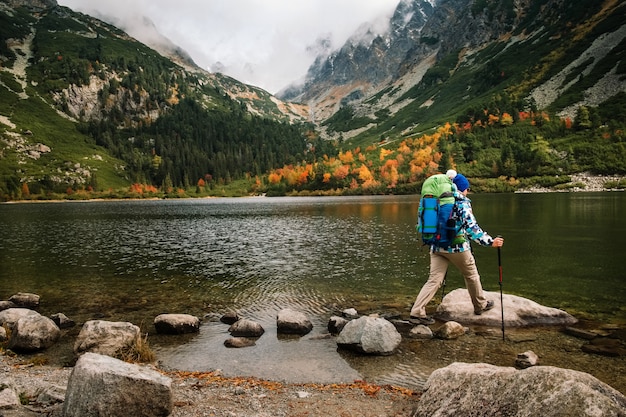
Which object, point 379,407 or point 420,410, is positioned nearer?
point 420,410

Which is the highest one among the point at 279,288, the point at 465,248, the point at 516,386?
the point at 465,248

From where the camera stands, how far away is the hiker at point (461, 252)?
48.6 feet

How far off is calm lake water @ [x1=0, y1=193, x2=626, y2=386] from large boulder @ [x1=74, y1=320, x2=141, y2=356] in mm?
1545

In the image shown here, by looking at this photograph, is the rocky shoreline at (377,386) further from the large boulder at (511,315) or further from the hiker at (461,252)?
the hiker at (461,252)

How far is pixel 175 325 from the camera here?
17.7 metres

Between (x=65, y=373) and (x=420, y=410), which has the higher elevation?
(x=420, y=410)

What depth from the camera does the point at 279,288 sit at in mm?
26547

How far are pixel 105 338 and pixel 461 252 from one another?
13.9 meters

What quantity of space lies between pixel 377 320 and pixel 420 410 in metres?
6.41

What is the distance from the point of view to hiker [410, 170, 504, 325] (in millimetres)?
14805

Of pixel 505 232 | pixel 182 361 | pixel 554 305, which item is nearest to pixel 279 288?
pixel 182 361

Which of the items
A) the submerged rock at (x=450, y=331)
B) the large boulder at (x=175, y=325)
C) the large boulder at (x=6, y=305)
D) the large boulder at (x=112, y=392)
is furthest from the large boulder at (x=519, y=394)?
the large boulder at (x=6, y=305)

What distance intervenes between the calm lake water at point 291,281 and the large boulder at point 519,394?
12.0 feet

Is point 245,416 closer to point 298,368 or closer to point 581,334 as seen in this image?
point 298,368
